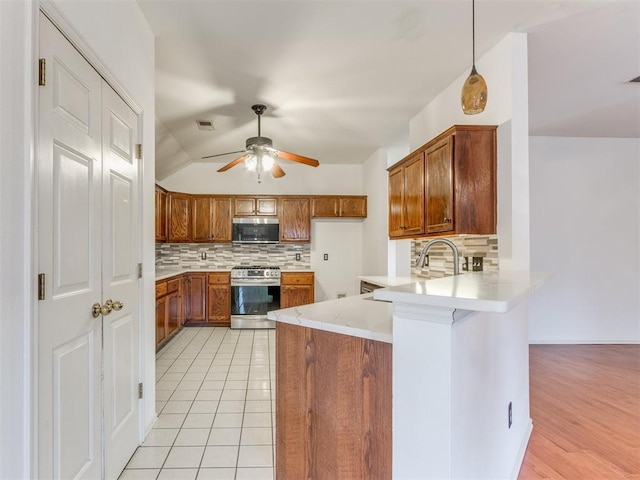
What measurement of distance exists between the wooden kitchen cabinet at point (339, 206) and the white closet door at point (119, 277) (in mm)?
3567

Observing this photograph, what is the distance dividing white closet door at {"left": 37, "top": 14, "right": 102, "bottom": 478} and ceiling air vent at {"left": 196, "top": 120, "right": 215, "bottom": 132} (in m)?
2.17

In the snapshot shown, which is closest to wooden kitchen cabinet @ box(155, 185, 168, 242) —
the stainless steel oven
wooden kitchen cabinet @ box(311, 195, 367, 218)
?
the stainless steel oven

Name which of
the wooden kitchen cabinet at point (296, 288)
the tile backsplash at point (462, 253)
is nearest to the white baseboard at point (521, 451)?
the tile backsplash at point (462, 253)

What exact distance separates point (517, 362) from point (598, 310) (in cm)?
325

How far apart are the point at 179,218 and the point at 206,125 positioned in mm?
1833

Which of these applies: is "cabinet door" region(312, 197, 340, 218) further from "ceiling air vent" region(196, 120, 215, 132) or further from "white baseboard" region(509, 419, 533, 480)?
"white baseboard" region(509, 419, 533, 480)

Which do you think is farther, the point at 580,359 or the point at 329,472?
the point at 580,359

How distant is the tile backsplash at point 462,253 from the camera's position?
2.27m

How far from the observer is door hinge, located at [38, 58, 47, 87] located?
3.65 feet

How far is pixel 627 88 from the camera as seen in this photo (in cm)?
295

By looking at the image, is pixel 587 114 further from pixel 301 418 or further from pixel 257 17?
pixel 301 418

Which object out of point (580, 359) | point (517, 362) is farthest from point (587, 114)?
point (517, 362)

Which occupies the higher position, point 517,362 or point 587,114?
point 587,114

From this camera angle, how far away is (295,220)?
5312 mm
